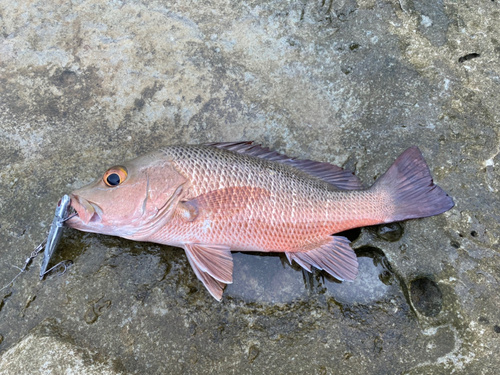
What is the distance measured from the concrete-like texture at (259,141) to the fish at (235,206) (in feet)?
0.54

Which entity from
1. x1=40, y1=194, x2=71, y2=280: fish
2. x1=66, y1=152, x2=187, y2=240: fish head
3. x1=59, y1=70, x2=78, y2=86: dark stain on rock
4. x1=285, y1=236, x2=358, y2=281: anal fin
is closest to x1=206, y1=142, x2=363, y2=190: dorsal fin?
x1=285, y1=236, x2=358, y2=281: anal fin

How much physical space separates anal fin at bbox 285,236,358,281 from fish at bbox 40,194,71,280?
1351 millimetres

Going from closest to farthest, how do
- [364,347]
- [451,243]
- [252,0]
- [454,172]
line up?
[364,347] → [451,243] → [454,172] → [252,0]

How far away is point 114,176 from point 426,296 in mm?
2050

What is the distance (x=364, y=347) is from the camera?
2.19 metres

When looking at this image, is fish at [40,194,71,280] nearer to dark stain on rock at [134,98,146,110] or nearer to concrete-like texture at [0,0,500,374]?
concrete-like texture at [0,0,500,374]

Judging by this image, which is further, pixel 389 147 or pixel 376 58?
Result: pixel 376 58

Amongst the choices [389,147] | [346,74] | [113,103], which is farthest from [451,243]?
[113,103]

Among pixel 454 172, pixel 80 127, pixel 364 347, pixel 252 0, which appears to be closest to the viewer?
pixel 364 347

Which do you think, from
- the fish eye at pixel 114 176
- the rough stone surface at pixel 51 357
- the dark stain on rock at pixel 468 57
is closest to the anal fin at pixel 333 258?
the fish eye at pixel 114 176

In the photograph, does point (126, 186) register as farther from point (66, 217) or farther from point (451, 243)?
point (451, 243)

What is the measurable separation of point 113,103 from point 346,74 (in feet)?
5.82

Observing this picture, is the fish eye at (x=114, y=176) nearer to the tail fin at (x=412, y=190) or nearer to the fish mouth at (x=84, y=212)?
the fish mouth at (x=84, y=212)

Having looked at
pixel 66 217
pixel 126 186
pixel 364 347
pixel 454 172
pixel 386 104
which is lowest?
pixel 364 347
